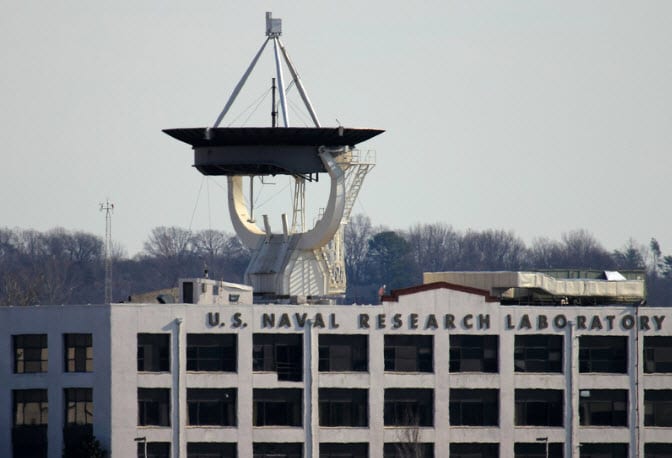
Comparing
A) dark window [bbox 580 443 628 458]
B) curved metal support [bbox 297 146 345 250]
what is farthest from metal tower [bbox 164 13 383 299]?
dark window [bbox 580 443 628 458]

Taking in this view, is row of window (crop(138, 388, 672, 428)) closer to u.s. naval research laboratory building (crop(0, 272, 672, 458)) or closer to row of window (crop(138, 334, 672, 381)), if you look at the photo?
u.s. naval research laboratory building (crop(0, 272, 672, 458))

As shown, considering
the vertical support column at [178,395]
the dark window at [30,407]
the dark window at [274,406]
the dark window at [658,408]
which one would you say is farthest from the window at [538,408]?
the dark window at [30,407]

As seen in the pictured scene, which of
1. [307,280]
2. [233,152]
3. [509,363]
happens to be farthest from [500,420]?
[233,152]

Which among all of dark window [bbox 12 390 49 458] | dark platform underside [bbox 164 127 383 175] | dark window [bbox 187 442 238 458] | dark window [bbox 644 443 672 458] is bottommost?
dark window [bbox 644 443 672 458]

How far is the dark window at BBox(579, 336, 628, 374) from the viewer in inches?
5620

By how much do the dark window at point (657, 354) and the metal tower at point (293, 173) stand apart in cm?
2156

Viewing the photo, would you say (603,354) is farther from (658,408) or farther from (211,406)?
(211,406)

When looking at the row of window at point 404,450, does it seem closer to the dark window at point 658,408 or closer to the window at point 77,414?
the dark window at point 658,408

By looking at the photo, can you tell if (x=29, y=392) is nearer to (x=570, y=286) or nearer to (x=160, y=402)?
(x=160, y=402)

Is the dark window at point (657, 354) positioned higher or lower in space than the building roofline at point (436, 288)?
lower

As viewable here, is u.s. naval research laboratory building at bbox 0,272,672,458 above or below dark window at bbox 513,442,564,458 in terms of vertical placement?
above

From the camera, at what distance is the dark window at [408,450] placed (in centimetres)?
13875

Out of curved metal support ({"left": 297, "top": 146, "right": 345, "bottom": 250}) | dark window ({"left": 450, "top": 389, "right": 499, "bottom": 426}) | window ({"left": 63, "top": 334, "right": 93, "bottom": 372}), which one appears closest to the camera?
window ({"left": 63, "top": 334, "right": 93, "bottom": 372})

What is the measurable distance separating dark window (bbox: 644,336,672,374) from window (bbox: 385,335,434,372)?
14.6 m
